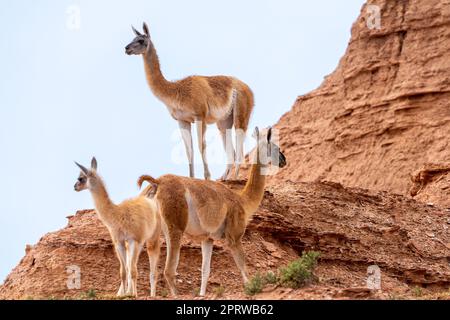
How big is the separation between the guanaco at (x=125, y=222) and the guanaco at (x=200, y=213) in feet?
1.53

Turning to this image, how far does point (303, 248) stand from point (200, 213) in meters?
7.64

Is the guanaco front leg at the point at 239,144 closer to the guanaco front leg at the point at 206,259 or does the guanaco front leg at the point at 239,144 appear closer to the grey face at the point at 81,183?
the guanaco front leg at the point at 206,259

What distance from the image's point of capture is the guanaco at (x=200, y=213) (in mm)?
18016

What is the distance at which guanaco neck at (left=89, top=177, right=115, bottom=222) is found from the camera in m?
18.8

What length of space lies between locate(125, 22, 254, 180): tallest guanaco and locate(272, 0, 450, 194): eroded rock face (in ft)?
62.8

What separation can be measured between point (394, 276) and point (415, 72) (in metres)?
22.6

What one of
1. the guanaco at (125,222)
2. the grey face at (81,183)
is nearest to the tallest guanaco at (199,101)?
the guanaco at (125,222)

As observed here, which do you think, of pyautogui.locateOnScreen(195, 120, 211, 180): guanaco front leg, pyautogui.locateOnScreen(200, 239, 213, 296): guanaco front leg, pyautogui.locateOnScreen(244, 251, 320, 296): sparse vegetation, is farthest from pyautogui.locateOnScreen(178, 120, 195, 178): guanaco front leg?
pyautogui.locateOnScreen(244, 251, 320, 296): sparse vegetation

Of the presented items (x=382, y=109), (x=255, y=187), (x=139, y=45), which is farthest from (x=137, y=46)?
(x=382, y=109)

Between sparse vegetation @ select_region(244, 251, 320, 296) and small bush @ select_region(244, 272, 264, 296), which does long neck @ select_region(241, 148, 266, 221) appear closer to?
sparse vegetation @ select_region(244, 251, 320, 296)

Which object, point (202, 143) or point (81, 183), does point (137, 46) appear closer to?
point (202, 143)

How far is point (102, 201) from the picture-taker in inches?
744

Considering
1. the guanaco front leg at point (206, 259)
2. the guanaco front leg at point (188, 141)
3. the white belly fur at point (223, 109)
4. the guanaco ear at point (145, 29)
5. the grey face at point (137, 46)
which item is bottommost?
the guanaco front leg at point (206, 259)
